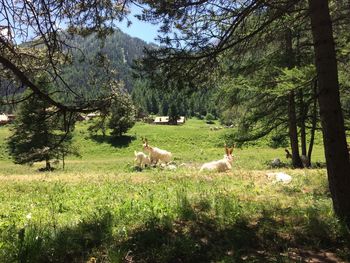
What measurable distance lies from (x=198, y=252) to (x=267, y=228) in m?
1.44

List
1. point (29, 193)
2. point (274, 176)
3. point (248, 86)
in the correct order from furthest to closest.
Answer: point (248, 86), point (274, 176), point (29, 193)

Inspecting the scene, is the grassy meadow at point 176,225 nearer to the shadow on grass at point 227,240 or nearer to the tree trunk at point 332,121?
the shadow on grass at point 227,240

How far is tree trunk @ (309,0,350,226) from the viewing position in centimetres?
677

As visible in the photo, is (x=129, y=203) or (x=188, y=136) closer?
(x=129, y=203)

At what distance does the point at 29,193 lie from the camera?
35.0ft

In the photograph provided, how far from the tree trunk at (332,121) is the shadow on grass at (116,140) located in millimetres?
57785

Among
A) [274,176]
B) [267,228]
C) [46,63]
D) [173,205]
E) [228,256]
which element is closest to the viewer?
[228,256]

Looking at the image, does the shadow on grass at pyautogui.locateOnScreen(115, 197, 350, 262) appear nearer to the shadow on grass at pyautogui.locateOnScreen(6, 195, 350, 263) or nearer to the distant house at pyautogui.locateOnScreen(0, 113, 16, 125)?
the shadow on grass at pyautogui.locateOnScreen(6, 195, 350, 263)

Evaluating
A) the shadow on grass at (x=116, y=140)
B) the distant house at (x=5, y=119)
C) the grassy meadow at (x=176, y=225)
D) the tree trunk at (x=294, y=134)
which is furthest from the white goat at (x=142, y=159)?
the shadow on grass at (x=116, y=140)

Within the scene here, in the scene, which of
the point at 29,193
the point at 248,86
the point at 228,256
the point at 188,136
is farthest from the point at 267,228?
the point at 188,136

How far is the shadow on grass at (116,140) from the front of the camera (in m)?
64.9

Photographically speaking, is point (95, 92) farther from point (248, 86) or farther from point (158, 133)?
point (158, 133)

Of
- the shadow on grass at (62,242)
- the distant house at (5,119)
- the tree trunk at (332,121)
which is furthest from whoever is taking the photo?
the distant house at (5,119)

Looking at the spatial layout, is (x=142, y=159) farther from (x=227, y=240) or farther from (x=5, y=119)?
(x=227, y=240)
